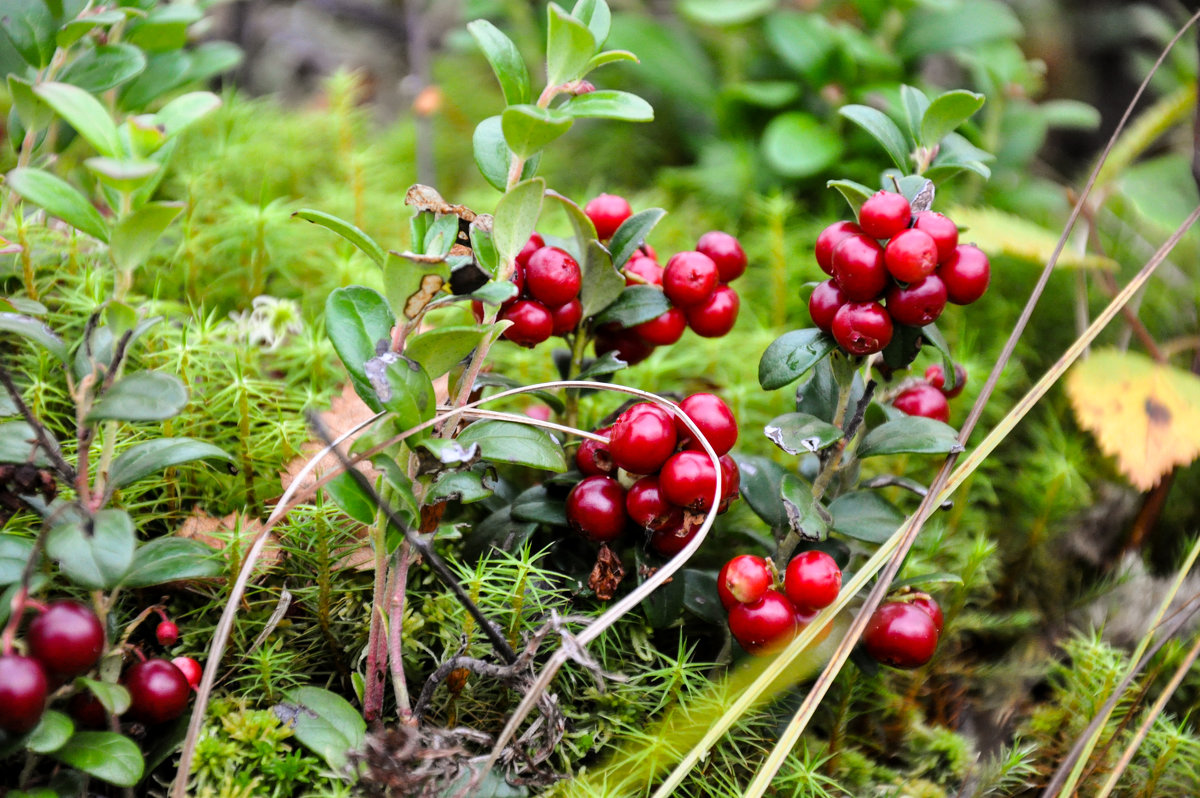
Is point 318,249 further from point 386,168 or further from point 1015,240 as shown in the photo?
point 1015,240

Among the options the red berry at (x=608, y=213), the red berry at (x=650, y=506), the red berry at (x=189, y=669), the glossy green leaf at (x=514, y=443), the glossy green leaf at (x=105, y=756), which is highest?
the red berry at (x=608, y=213)

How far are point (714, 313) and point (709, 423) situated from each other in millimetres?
235

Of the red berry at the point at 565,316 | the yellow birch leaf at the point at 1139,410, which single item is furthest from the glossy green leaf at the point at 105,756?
the yellow birch leaf at the point at 1139,410

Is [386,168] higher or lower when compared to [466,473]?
lower

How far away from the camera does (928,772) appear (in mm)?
1504

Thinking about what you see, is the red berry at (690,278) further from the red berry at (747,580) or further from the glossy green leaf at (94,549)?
the glossy green leaf at (94,549)

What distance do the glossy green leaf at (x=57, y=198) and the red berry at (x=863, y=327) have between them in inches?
39.4

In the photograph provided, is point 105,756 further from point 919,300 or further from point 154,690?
point 919,300

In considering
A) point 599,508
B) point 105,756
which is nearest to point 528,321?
point 599,508

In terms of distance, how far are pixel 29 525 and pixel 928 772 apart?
61.2 inches

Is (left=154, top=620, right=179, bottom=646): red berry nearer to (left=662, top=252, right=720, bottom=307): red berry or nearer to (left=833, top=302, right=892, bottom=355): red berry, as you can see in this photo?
(left=662, top=252, right=720, bottom=307): red berry

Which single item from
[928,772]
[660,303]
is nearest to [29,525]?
[660,303]

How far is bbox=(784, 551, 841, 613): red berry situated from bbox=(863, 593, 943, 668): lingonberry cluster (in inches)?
3.8

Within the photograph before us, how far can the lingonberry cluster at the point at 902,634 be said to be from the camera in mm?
1271
